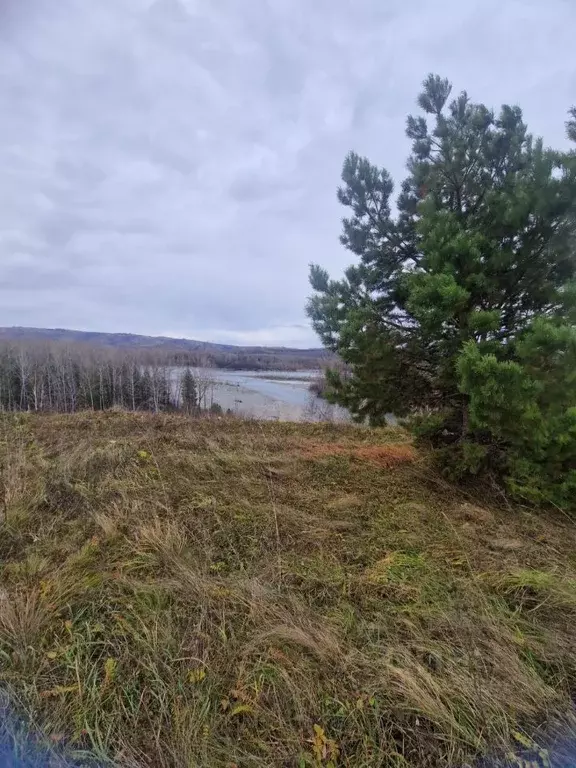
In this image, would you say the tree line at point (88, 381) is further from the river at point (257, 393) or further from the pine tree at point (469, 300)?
the pine tree at point (469, 300)

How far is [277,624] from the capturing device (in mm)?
1920

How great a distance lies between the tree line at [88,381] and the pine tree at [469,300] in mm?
26478

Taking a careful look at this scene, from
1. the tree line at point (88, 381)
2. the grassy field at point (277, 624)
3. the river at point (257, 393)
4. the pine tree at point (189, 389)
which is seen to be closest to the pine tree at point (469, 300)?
the grassy field at point (277, 624)

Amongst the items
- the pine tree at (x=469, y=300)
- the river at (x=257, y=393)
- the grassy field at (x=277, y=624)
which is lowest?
the river at (x=257, y=393)

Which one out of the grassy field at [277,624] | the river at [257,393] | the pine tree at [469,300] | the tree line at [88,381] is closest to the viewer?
the grassy field at [277,624]

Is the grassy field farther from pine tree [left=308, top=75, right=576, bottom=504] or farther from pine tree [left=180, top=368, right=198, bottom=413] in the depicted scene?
pine tree [left=180, top=368, right=198, bottom=413]

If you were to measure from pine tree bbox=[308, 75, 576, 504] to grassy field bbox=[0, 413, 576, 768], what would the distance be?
0.78 meters

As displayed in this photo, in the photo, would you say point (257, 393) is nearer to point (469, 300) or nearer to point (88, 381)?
point (88, 381)

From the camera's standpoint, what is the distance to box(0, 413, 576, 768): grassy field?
58.7 inches

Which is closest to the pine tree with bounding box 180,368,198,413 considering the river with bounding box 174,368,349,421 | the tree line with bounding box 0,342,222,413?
the tree line with bounding box 0,342,222,413

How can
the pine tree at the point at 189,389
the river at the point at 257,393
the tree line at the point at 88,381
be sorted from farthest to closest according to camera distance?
the pine tree at the point at 189,389
the tree line at the point at 88,381
the river at the point at 257,393

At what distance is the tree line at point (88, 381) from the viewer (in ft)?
98.2

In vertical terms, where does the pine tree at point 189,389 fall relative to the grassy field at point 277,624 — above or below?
below

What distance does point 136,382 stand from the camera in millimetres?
33625
